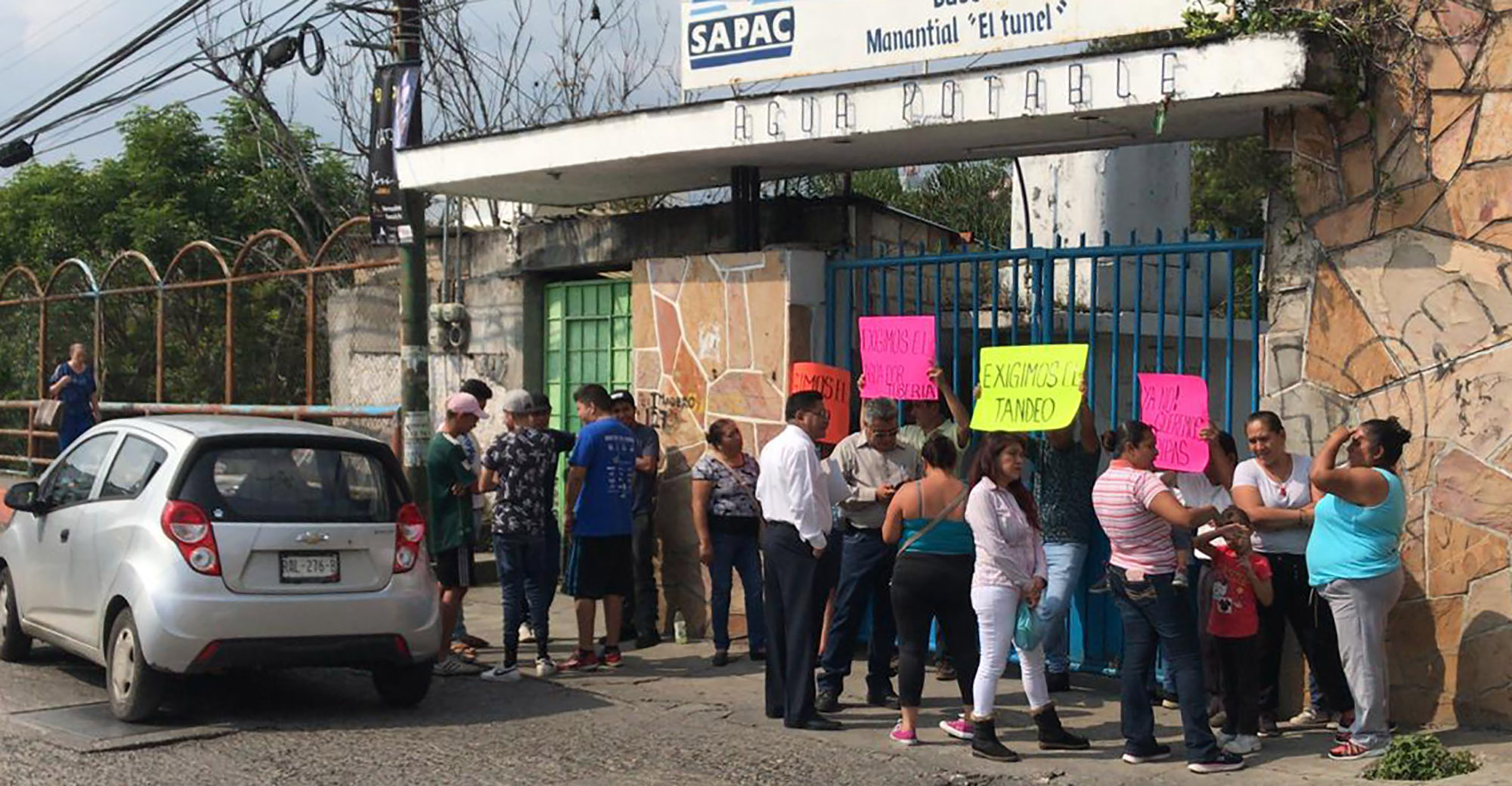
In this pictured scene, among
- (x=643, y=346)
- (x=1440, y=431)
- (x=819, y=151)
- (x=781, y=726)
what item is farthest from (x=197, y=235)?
(x=1440, y=431)

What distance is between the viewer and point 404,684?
895cm

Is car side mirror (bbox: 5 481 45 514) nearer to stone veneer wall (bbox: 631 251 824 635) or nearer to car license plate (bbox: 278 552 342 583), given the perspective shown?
car license plate (bbox: 278 552 342 583)

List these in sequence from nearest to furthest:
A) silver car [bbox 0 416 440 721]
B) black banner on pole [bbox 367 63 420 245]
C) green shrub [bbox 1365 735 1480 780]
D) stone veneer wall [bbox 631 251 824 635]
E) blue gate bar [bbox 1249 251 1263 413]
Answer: green shrub [bbox 1365 735 1480 780]
silver car [bbox 0 416 440 721]
blue gate bar [bbox 1249 251 1263 413]
stone veneer wall [bbox 631 251 824 635]
black banner on pole [bbox 367 63 420 245]

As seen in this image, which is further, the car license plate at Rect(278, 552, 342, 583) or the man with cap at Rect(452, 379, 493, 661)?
the man with cap at Rect(452, 379, 493, 661)

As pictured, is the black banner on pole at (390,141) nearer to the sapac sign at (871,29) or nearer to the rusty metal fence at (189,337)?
the sapac sign at (871,29)

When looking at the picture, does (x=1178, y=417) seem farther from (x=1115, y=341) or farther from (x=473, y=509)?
(x=473, y=509)

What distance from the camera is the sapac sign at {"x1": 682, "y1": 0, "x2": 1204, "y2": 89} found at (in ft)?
29.0

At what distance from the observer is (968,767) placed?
7.66m

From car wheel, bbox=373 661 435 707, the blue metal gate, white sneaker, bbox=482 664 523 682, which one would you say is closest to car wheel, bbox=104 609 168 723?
car wheel, bbox=373 661 435 707

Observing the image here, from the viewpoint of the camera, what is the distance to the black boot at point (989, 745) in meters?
7.74

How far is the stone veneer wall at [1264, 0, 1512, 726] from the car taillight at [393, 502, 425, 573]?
15.2 ft

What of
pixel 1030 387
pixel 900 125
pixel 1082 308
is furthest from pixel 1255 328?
pixel 1082 308

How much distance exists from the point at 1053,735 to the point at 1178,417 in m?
1.77

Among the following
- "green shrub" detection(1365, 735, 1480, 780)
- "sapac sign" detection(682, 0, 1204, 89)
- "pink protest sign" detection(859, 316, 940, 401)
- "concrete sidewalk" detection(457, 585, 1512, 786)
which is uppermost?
"sapac sign" detection(682, 0, 1204, 89)
